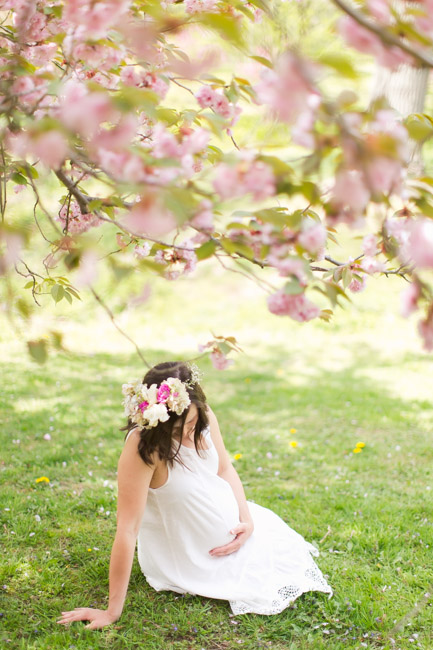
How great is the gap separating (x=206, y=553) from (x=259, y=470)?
1.33 metres

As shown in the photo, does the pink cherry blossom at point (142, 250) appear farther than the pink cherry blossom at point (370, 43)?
Yes

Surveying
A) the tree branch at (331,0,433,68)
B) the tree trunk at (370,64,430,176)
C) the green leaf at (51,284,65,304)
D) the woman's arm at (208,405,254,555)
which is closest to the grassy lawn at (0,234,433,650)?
the green leaf at (51,284,65,304)

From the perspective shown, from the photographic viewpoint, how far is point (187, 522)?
8.53ft

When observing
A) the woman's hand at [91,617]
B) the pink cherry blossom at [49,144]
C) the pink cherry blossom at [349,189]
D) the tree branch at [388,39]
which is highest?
the tree branch at [388,39]

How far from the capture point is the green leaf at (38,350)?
1662mm

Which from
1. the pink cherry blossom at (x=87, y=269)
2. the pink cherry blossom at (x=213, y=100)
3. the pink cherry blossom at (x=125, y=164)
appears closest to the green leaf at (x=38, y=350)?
the pink cherry blossom at (x=87, y=269)

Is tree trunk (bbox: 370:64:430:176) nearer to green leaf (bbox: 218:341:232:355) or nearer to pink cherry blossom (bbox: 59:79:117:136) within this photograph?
green leaf (bbox: 218:341:232:355)

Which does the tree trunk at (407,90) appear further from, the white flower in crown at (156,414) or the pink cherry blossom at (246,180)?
the pink cherry blossom at (246,180)

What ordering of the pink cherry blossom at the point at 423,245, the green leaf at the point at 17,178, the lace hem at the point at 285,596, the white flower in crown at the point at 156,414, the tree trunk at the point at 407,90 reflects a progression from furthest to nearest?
the tree trunk at the point at 407,90
the lace hem at the point at 285,596
the white flower in crown at the point at 156,414
the green leaf at the point at 17,178
the pink cherry blossom at the point at 423,245

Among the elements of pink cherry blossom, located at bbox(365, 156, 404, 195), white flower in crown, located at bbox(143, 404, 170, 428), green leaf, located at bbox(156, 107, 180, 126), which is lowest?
white flower in crown, located at bbox(143, 404, 170, 428)

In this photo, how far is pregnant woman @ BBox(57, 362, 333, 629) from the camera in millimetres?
2359

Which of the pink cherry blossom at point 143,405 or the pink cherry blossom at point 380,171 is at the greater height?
the pink cherry blossom at point 380,171

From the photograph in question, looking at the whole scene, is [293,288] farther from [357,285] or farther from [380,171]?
[357,285]

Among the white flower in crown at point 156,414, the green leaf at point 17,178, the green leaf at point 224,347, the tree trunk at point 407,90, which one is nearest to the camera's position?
the green leaf at point 224,347
